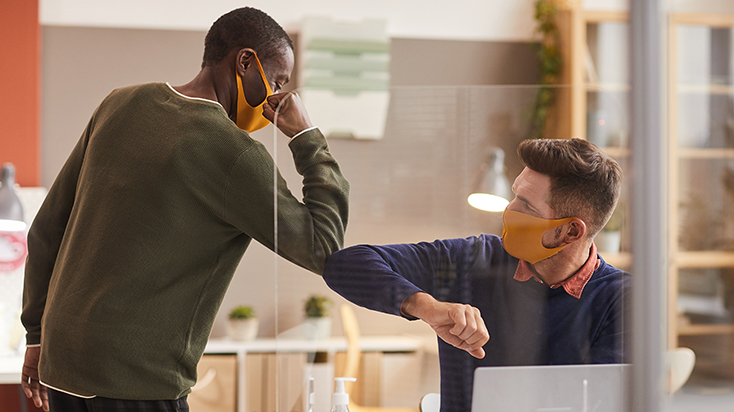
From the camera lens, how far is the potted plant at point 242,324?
2.41m

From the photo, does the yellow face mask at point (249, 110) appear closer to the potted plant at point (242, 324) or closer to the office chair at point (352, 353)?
the office chair at point (352, 353)

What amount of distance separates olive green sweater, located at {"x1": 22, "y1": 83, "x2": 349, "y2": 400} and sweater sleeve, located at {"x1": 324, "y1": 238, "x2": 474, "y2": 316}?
0.25 ft

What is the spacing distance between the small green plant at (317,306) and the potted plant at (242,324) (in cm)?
162

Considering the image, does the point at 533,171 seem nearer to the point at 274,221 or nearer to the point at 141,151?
the point at 274,221

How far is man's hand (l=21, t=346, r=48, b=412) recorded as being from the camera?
1135 mm

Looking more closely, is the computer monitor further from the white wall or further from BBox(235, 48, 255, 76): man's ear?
the white wall

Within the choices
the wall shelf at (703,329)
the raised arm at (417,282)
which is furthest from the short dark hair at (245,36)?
the wall shelf at (703,329)

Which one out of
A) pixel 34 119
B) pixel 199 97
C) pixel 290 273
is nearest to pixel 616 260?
pixel 290 273

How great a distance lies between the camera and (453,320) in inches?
30.9

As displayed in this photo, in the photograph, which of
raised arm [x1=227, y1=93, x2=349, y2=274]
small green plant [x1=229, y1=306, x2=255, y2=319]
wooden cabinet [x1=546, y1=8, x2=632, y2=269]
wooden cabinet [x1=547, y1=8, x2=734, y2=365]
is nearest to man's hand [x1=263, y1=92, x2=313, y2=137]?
raised arm [x1=227, y1=93, x2=349, y2=274]

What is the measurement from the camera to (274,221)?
2.93ft

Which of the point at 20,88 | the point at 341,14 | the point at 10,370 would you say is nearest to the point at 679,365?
the point at 10,370

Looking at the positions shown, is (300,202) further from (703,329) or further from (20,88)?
(20,88)

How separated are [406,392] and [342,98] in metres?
0.45
